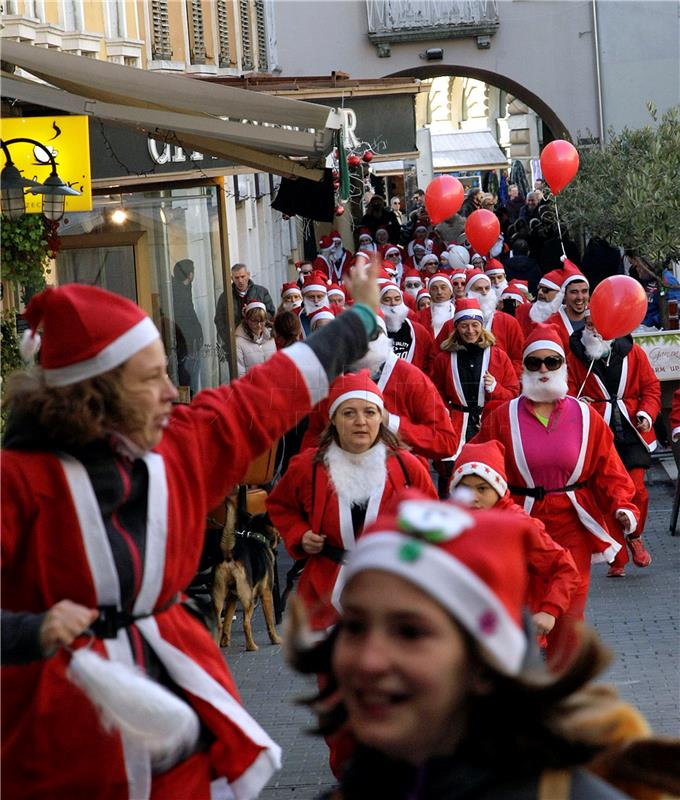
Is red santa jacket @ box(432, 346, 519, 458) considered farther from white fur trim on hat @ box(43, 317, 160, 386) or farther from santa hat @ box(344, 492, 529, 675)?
santa hat @ box(344, 492, 529, 675)

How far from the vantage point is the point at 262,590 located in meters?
10.0

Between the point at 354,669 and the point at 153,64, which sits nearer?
the point at 354,669

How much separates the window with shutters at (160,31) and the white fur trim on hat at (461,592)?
869 inches

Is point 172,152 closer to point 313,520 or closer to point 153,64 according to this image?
point 313,520

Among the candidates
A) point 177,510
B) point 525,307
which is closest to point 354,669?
Answer: point 177,510

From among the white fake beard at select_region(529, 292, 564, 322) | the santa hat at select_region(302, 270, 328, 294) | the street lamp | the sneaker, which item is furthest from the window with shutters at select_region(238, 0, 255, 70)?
the sneaker

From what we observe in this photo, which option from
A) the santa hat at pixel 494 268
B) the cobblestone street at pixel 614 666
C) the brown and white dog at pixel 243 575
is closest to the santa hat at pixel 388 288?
the santa hat at pixel 494 268

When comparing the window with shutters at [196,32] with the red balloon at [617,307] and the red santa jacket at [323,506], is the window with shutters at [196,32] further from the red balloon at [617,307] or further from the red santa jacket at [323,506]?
the red santa jacket at [323,506]

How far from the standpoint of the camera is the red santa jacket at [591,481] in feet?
27.4

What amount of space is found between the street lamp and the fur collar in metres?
4.26

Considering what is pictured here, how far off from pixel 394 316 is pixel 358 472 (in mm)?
9477

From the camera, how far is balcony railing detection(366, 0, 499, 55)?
37750 mm

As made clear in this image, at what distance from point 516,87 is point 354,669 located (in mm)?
37202

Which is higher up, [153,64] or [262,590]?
[153,64]
